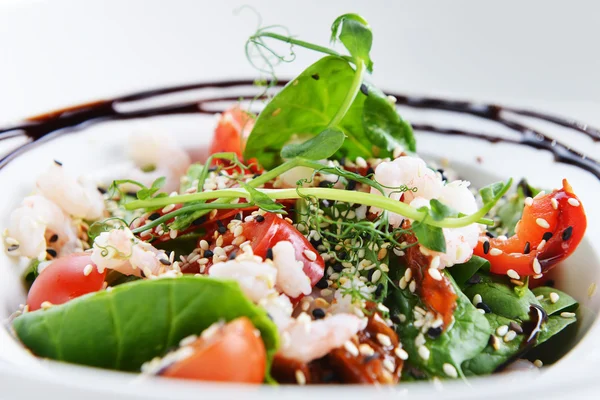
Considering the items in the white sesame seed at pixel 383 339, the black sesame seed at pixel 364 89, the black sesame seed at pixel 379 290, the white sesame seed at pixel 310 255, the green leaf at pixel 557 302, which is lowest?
the green leaf at pixel 557 302

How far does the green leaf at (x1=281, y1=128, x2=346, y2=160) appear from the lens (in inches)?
86.0

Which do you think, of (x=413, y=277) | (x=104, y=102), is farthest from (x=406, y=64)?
(x=413, y=277)

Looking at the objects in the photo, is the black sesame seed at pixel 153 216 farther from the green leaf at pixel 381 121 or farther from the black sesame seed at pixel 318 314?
the green leaf at pixel 381 121

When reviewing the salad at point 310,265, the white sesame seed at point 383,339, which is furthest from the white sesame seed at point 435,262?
the white sesame seed at point 383,339

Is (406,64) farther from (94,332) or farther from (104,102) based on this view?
(94,332)

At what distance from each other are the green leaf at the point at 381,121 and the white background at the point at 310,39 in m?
1.16

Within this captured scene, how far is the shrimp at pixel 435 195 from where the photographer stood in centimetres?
202

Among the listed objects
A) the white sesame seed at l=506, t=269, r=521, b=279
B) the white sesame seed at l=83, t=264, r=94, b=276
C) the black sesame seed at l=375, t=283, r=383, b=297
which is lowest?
the white sesame seed at l=83, t=264, r=94, b=276

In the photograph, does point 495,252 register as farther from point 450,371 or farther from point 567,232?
point 450,371

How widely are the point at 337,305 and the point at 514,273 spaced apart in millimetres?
697

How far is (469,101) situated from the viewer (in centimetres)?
367

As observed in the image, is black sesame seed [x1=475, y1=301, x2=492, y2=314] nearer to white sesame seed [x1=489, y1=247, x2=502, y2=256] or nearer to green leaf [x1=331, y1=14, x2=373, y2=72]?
white sesame seed [x1=489, y1=247, x2=502, y2=256]

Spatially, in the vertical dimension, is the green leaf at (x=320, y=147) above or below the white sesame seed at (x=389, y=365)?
above

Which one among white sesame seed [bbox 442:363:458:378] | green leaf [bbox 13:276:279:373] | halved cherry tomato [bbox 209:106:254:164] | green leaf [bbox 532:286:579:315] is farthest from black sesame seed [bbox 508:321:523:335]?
halved cherry tomato [bbox 209:106:254:164]
